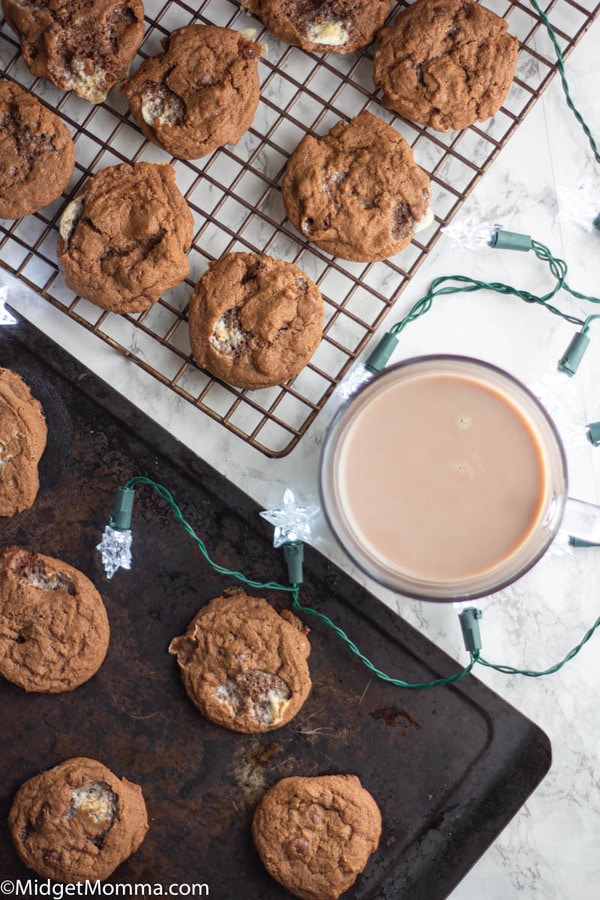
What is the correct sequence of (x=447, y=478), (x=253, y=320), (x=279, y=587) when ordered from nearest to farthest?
(x=447, y=478) < (x=253, y=320) < (x=279, y=587)

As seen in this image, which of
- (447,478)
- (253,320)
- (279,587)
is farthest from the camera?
(279,587)

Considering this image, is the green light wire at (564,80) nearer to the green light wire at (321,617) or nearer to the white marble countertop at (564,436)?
the white marble countertop at (564,436)

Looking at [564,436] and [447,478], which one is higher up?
[564,436]

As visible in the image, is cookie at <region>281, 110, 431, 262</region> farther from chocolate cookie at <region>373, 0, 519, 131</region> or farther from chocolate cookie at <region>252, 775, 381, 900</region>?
chocolate cookie at <region>252, 775, 381, 900</region>

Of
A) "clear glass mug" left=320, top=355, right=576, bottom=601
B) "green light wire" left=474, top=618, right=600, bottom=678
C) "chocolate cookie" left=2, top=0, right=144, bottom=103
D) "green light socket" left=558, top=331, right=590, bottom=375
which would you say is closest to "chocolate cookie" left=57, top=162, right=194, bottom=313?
"chocolate cookie" left=2, top=0, right=144, bottom=103

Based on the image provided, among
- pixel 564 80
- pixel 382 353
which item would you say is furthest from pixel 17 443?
pixel 564 80

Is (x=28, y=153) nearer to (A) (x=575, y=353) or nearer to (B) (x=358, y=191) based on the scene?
(B) (x=358, y=191)

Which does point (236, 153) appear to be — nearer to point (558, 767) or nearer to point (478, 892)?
point (558, 767)
